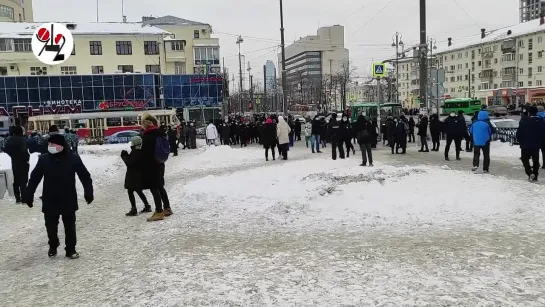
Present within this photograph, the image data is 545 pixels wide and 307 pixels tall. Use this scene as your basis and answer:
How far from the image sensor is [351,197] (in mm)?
9336

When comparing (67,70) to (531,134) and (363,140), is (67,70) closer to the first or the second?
(363,140)

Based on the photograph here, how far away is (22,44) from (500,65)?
77.3 meters

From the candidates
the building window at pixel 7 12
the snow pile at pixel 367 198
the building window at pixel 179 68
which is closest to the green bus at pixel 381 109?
the snow pile at pixel 367 198

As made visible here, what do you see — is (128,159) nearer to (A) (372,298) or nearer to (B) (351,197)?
(B) (351,197)

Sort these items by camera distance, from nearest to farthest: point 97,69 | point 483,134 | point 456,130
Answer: point 483,134 < point 456,130 < point 97,69

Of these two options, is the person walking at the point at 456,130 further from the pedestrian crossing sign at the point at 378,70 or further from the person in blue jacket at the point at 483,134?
the pedestrian crossing sign at the point at 378,70

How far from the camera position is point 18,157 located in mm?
11211

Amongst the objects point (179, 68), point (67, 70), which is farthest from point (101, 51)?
point (179, 68)

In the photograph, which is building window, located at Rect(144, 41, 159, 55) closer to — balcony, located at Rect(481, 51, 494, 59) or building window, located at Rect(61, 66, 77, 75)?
building window, located at Rect(61, 66, 77, 75)

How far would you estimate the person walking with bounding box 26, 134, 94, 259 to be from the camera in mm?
6555

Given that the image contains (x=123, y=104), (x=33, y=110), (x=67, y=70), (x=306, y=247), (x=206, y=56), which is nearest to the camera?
(x=306, y=247)

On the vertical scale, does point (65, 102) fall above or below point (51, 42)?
below

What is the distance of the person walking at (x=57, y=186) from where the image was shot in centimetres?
655

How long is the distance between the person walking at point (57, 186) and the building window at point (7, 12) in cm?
8203
